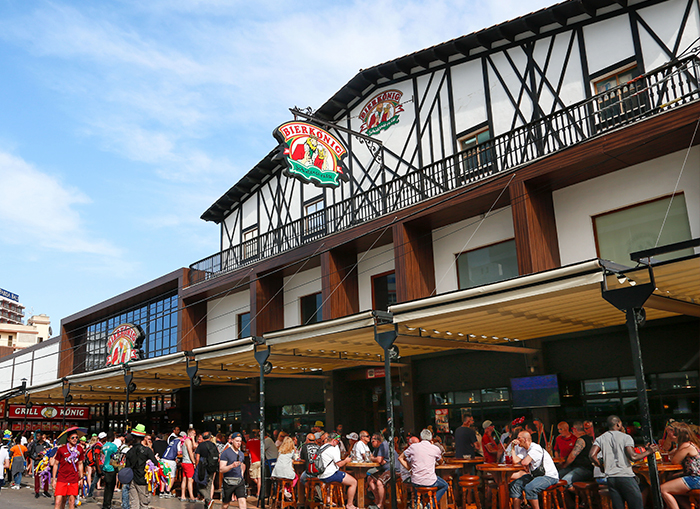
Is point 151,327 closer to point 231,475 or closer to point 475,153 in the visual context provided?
point 475,153

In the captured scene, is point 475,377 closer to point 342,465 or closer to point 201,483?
point 342,465

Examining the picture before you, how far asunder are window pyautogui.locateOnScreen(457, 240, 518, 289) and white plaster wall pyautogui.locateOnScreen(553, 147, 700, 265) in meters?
1.43

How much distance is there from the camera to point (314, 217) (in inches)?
854

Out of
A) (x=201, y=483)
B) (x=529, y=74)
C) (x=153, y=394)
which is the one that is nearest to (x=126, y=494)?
(x=201, y=483)

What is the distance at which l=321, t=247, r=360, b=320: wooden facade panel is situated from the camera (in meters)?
19.5

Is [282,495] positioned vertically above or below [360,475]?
below

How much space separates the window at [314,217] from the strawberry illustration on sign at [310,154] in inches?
113

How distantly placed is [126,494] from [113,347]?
19.3m

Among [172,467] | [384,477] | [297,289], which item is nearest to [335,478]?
[384,477]

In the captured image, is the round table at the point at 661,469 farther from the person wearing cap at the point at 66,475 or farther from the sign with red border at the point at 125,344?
the sign with red border at the point at 125,344

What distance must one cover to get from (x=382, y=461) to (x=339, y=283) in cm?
819

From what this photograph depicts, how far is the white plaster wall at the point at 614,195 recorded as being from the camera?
1270cm

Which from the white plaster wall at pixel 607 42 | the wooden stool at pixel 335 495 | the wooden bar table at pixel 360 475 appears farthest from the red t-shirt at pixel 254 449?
the white plaster wall at pixel 607 42

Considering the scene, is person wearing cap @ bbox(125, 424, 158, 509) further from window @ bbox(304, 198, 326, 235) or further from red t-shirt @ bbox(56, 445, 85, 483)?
window @ bbox(304, 198, 326, 235)
